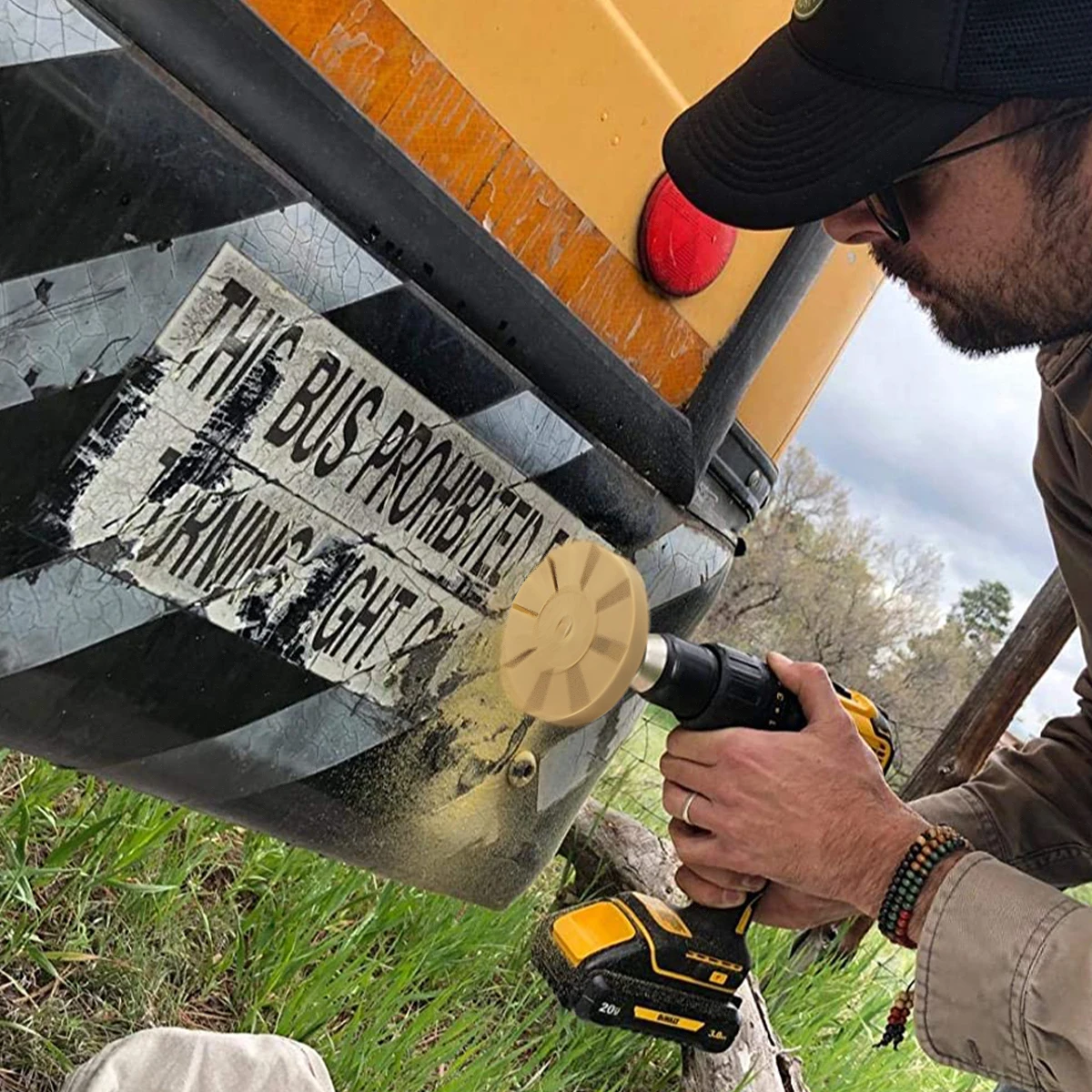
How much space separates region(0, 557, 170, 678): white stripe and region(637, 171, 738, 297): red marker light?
0.70 meters

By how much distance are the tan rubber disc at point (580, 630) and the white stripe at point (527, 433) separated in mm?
106

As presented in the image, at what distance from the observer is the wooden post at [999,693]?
10.9 feet

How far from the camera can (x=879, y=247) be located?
1.53m

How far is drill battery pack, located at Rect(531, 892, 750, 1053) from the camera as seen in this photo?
154cm

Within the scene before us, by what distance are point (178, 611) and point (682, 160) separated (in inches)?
29.5

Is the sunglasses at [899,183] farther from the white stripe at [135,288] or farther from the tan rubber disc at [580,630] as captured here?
the white stripe at [135,288]

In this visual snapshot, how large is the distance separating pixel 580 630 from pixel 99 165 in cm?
68

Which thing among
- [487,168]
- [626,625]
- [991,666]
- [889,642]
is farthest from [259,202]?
[889,642]

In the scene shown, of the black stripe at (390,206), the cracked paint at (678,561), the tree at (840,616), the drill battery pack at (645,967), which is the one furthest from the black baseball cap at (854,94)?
the tree at (840,616)

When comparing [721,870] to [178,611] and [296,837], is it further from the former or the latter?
[178,611]

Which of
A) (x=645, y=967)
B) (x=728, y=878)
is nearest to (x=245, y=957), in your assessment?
(x=645, y=967)

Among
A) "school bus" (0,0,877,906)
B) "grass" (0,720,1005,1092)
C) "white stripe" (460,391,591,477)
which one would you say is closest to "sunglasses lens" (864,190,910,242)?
"school bus" (0,0,877,906)

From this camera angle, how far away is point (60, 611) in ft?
3.54

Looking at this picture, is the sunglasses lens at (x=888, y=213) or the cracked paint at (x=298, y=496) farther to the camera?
the sunglasses lens at (x=888, y=213)
